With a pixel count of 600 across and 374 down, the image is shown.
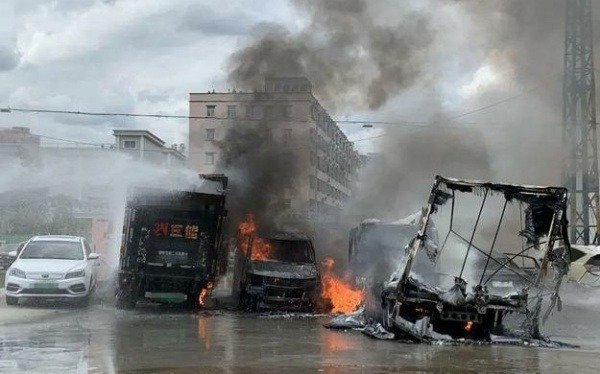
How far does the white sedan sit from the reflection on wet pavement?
231cm

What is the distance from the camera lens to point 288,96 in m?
25.4

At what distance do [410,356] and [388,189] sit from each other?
29162mm

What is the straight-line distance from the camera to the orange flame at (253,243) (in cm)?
1708

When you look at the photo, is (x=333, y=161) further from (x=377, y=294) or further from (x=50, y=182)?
(x=377, y=294)

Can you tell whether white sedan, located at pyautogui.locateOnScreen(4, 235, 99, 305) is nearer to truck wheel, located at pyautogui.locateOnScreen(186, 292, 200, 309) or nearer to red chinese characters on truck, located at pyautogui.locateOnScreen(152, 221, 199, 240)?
red chinese characters on truck, located at pyautogui.locateOnScreen(152, 221, 199, 240)

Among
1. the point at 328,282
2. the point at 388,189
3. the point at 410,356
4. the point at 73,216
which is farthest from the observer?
the point at 73,216

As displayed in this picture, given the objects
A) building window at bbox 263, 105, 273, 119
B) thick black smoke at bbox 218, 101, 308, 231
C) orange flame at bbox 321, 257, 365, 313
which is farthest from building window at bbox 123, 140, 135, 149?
orange flame at bbox 321, 257, 365, 313

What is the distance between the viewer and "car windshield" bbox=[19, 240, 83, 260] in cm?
1661

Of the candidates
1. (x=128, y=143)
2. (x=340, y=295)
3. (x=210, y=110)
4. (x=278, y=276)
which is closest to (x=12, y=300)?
(x=278, y=276)

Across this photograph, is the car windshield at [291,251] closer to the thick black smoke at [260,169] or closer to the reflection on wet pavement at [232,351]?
the reflection on wet pavement at [232,351]

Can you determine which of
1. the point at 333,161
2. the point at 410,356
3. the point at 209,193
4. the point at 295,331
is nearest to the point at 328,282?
the point at 209,193

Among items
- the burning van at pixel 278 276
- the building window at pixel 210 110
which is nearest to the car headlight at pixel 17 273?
the burning van at pixel 278 276

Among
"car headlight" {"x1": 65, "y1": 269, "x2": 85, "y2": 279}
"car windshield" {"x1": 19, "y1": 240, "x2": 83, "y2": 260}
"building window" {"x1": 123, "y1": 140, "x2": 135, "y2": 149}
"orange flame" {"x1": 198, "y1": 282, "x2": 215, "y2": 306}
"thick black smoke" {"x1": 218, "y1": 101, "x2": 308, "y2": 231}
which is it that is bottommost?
"orange flame" {"x1": 198, "y1": 282, "x2": 215, "y2": 306}

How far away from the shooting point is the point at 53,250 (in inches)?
664
